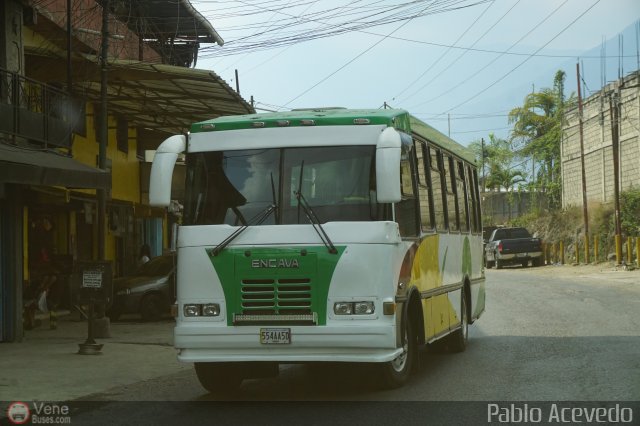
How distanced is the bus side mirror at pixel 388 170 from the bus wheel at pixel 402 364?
1.57 metres

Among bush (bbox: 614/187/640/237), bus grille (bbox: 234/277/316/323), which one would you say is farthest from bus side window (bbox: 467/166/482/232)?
bush (bbox: 614/187/640/237)

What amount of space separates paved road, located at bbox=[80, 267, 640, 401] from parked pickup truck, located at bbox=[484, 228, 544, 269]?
89.0ft

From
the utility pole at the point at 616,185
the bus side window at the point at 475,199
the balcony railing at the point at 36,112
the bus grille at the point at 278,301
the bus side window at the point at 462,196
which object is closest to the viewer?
the bus grille at the point at 278,301

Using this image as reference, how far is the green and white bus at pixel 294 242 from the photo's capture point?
902 cm

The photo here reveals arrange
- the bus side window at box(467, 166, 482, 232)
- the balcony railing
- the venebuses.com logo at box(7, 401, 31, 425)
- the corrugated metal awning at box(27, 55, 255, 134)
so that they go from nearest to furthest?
the venebuses.com logo at box(7, 401, 31, 425)
the bus side window at box(467, 166, 482, 232)
the balcony railing
the corrugated metal awning at box(27, 55, 255, 134)

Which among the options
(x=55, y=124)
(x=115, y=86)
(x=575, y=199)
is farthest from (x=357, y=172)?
(x=575, y=199)

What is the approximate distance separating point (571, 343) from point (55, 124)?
10429mm

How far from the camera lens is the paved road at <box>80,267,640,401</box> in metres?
9.42

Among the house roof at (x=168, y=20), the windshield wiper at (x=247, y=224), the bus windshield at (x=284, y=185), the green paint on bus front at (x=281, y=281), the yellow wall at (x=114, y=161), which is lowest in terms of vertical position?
the green paint on bus front at (x=281, y=281)

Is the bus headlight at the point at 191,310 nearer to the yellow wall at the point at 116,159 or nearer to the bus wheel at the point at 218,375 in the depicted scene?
the bus wheel at the point at 218,375

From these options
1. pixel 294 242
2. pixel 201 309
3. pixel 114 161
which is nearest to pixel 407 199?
pixel 294 242

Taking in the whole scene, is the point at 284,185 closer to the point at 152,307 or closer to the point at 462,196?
the point at 462,196

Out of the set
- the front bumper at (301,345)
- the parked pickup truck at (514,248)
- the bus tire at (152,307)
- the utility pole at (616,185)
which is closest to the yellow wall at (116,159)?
the bus tire at (152,307)

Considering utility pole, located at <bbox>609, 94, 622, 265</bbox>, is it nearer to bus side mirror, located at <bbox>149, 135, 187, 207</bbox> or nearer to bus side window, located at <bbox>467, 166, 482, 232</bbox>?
bus side window, located at <bbox>467, 166, 482, 232</bbox>
